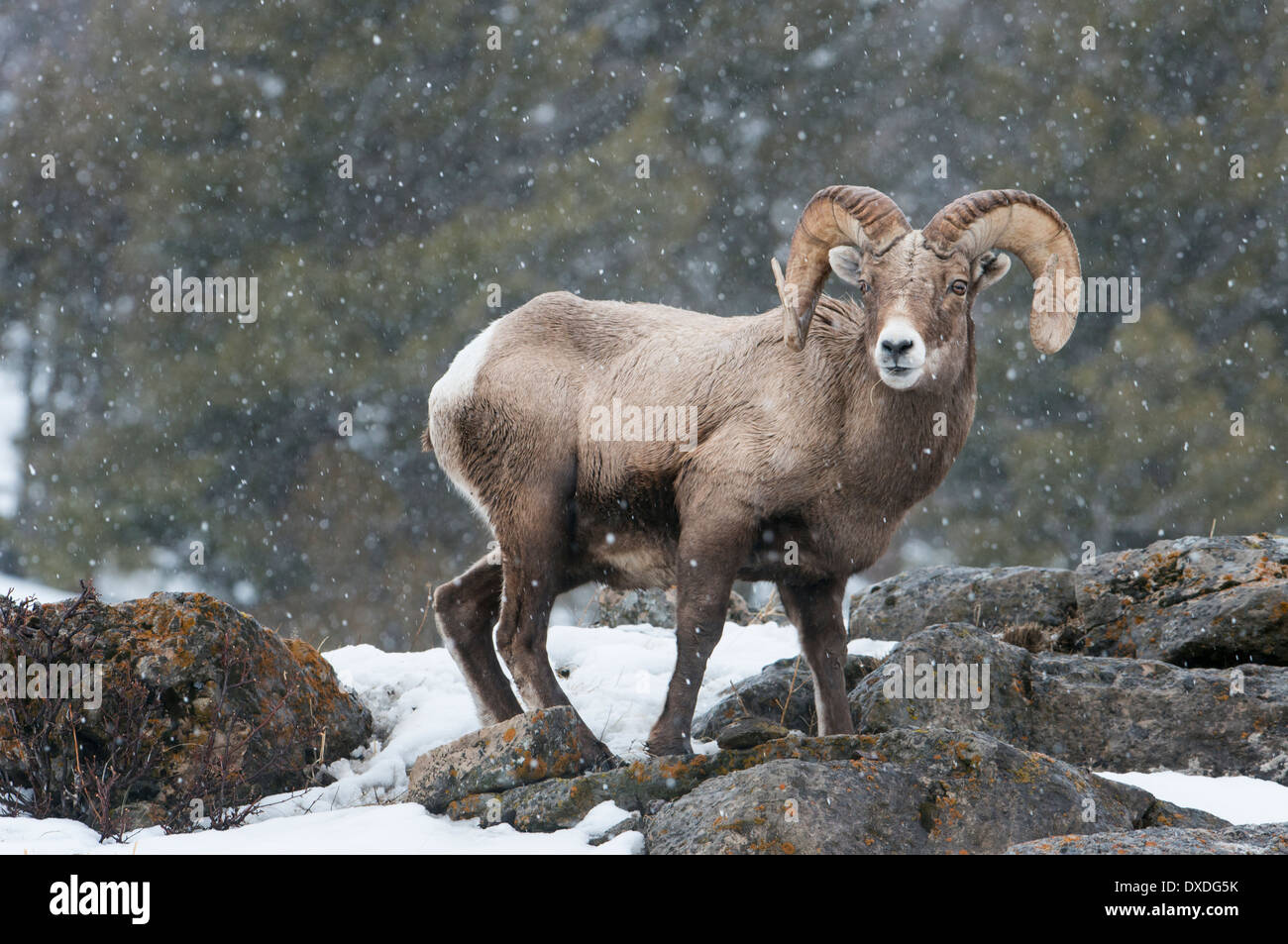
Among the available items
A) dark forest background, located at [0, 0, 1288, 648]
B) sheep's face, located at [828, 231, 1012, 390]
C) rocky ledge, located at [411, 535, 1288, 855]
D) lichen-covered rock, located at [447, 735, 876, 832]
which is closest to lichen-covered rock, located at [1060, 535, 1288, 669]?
rocky ledge, located at [411, 535, 1288, 855]

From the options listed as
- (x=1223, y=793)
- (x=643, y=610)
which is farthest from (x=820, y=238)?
(x=643, y=610)

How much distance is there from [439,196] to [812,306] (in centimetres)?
1017

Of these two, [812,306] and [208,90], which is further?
[208,90]

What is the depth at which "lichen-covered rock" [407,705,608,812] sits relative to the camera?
482cm

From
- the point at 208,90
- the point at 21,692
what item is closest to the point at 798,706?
the point at 21,692

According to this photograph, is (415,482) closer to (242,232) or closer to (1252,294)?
(242,232)

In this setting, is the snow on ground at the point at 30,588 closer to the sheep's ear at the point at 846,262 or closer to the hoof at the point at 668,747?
the hoof at the point at 668,747

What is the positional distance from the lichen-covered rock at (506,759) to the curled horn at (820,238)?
6.36ft

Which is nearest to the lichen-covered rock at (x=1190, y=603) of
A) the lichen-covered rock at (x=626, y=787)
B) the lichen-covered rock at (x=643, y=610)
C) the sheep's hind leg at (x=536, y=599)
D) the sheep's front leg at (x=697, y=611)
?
the sheep's front leg at (x=697, y=611)

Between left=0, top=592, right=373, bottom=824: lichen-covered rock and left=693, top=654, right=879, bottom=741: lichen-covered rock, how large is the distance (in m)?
1.79

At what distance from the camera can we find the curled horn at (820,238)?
552 centimetres

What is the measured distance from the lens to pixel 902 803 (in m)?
4.24

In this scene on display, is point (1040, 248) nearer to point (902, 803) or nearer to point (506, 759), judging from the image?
point (902, 803)
